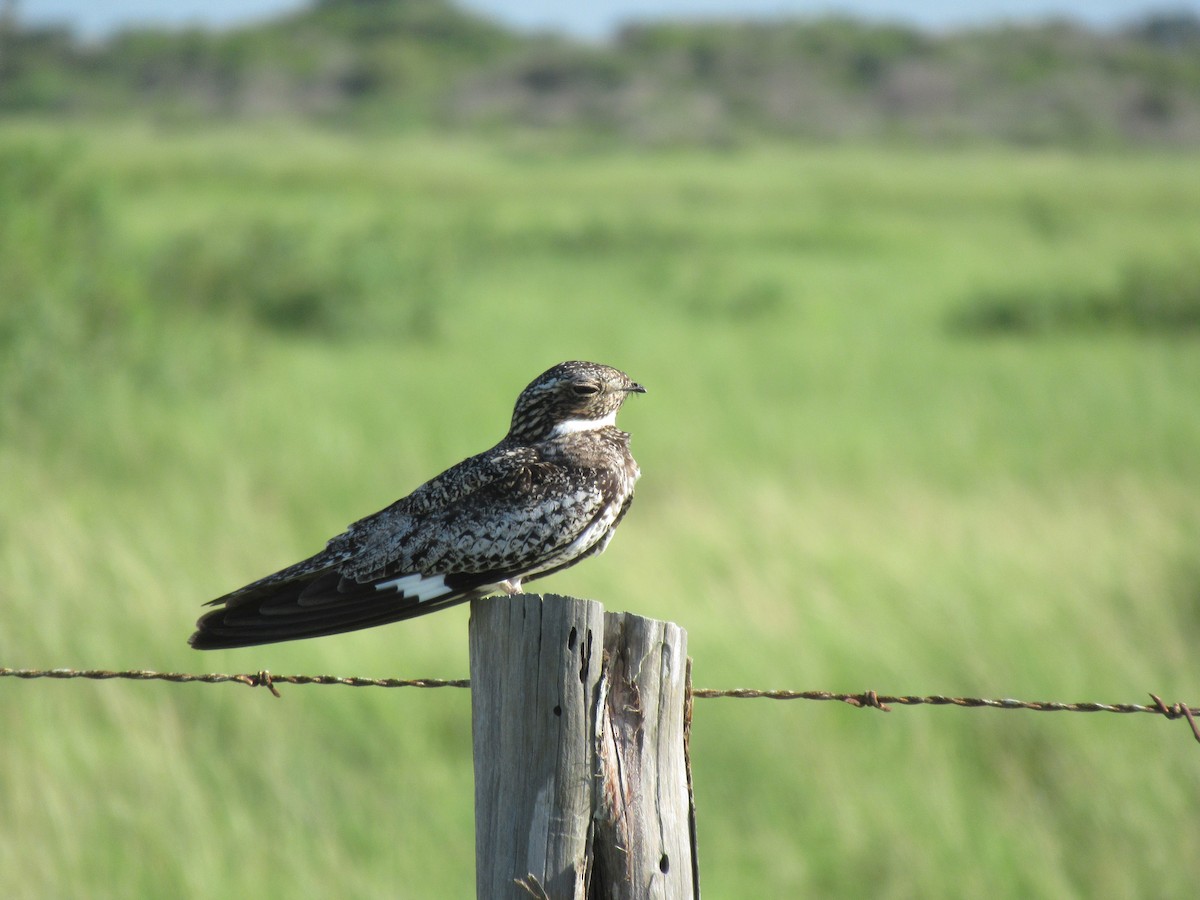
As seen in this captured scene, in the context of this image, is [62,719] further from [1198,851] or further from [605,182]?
[605,182]

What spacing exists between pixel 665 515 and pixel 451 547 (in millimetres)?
7163

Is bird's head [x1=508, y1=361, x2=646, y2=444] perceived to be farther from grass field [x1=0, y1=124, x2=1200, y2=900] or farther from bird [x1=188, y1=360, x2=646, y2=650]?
grass field [x1=0, y1=124, x2=1200, y2=900]

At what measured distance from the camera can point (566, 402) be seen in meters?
4.00

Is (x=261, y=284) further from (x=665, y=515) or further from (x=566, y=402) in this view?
(x=566, y=402)

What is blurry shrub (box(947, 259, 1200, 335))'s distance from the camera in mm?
20312

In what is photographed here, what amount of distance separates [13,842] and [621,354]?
13.0m

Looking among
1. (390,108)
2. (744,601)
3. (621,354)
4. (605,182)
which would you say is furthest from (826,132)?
(744,601)

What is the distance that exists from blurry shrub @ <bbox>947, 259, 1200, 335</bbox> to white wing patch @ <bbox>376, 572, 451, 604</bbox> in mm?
18139

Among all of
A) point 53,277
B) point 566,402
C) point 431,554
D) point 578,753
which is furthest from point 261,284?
point 578,753

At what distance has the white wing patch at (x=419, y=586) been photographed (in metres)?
3.31

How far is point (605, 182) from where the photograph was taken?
46.9 meters

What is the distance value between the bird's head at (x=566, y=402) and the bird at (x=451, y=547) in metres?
0.20

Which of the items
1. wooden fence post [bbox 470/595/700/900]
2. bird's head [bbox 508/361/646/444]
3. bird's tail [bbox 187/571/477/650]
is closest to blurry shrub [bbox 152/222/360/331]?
bird's head [bbox 508/361/646/444]

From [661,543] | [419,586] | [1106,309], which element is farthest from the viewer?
[1106,309]
